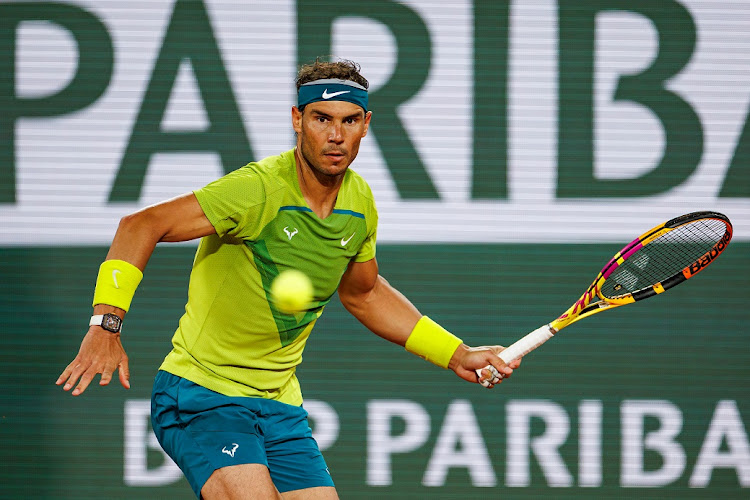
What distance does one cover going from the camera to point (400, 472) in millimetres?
4852

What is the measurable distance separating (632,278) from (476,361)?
28.9 inches

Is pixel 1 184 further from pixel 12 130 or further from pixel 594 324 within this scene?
pixel 594 324

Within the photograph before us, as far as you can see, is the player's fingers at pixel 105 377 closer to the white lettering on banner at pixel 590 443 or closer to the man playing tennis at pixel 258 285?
the man playing tennis at pixel 258 285

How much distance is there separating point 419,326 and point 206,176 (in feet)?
6.63

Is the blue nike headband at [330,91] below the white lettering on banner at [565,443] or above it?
above

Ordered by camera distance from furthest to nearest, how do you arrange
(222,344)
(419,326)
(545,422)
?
(545,422), (419,326), (222,344)

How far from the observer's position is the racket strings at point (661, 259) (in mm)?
3418

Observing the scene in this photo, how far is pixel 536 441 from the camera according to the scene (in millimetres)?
4836

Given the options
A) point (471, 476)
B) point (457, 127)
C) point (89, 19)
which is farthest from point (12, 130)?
point (471, 476)

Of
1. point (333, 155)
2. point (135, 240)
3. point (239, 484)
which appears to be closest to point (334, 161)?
point (333, 155)

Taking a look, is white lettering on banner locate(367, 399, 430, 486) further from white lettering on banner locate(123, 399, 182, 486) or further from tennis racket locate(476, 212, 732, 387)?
tennis racket locate(476, 212, 732, 387)

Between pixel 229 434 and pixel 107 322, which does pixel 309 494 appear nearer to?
pixel 229 434

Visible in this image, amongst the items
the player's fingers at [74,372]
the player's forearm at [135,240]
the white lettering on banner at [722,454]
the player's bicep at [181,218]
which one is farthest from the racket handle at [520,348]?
the white lettering on banner at [722,454]

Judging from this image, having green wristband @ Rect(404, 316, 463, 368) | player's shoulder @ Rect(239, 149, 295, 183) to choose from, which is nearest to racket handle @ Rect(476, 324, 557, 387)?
green wristband @ Rect(404, 316, 463, 368)
